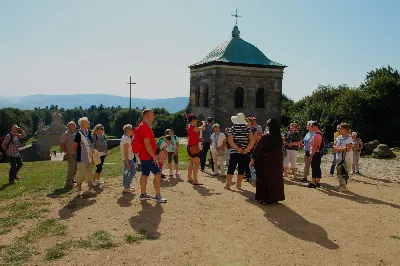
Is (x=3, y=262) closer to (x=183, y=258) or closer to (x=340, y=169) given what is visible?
(x=183, y=258)

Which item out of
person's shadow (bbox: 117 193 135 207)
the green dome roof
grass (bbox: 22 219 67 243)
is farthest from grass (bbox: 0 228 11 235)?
the green dome roof

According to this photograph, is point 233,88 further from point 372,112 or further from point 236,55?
point 372,112

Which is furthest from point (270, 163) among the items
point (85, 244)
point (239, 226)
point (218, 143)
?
point (85, 244)

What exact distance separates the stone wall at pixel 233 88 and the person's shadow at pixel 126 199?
18637 mm

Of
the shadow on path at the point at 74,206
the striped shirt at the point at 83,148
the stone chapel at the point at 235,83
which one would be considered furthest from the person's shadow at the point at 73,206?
the stone chapel at the point at 235,83

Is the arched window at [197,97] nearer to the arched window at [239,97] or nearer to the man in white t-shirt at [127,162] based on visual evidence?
the arched window at [239,97]

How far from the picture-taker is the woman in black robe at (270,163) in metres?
8.01

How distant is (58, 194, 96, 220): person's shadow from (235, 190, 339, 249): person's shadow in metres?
3.87

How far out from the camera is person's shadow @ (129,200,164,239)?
20.4ft

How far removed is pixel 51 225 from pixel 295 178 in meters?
7.80

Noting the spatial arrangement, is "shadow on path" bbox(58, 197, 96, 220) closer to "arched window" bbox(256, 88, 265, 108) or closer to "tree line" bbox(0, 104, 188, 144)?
"arched window" bbox(256, 88, 265, 108)

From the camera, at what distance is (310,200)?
8602 millimetres

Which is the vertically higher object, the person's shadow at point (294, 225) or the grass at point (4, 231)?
the person's shadow at point (294, 225)

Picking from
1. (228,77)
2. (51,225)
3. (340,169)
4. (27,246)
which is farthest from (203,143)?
(228,77)
